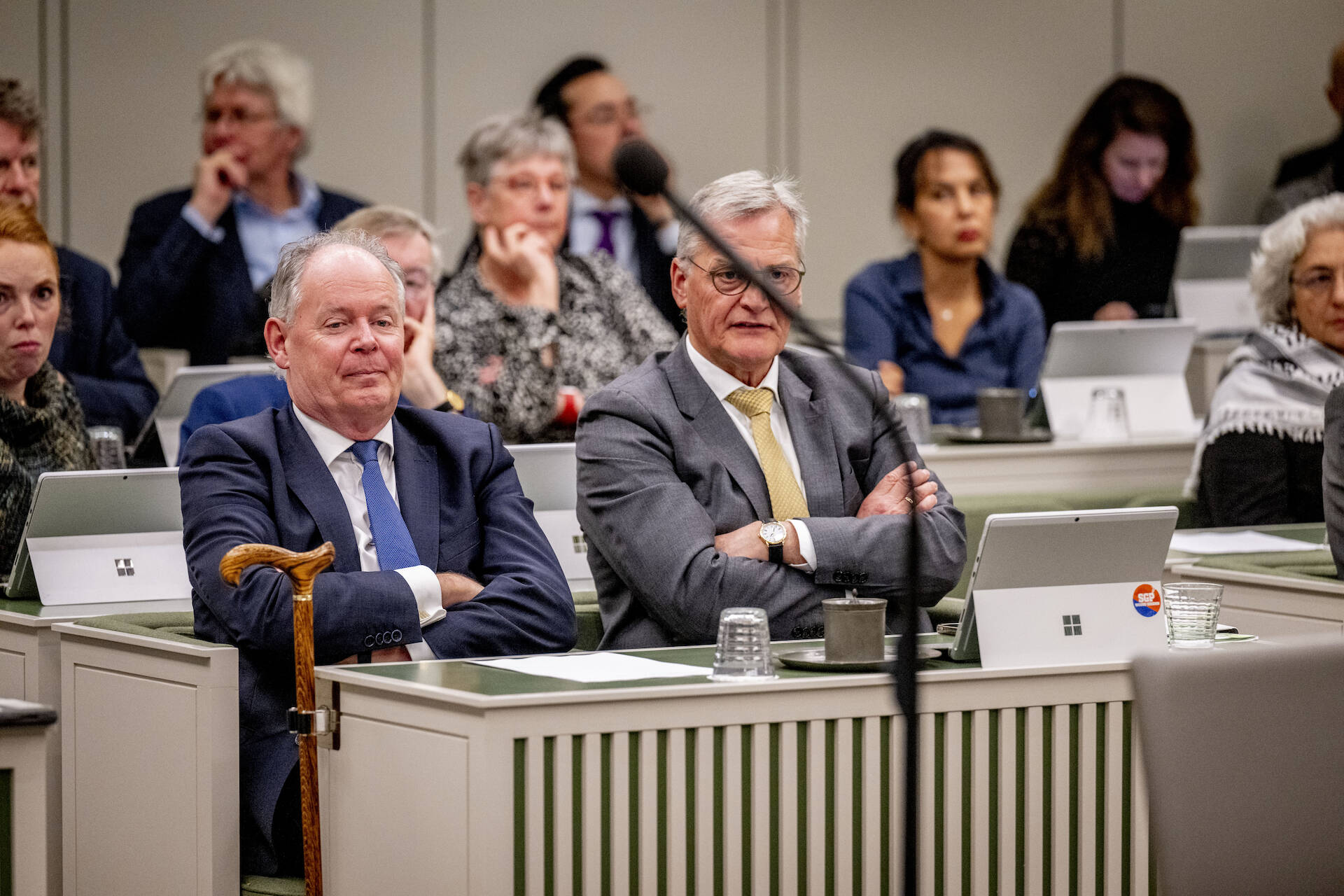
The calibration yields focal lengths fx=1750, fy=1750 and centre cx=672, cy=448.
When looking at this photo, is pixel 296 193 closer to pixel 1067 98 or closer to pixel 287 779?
pixel 287 779

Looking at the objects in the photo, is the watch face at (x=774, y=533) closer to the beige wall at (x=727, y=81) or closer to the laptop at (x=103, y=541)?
the laptop at (x=103, y=541)

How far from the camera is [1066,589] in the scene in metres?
2.31

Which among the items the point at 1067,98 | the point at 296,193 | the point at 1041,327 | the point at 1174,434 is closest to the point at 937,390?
the point at 1041,327

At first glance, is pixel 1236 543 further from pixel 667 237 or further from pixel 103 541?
pixel 667 237

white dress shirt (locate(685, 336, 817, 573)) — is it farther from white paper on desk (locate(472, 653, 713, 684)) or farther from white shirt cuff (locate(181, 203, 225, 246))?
white shirt cuff (locate(181, 203, 225, 246))

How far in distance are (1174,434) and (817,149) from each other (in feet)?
9.24

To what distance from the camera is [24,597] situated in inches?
115

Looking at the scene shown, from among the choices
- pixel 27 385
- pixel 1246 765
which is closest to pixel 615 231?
pixel 27 385

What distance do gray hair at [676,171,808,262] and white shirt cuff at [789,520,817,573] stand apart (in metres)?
0.48

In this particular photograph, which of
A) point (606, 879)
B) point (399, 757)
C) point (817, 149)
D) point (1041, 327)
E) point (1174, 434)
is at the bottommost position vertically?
point (606, 879)

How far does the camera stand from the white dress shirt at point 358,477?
96.9 inches

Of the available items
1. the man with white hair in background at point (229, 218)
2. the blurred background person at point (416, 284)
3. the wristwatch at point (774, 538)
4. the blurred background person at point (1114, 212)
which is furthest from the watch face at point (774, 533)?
the blurred background person at point (1114, 212)

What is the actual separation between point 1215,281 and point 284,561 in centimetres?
455

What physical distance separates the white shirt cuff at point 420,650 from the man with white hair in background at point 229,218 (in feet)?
8.01
